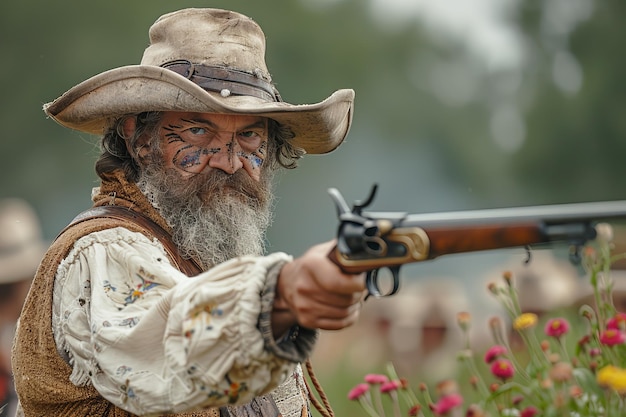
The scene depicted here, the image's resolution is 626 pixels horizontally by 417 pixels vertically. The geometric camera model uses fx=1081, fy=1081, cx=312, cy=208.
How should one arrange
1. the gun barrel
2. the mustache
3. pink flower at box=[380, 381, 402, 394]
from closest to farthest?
the gun barrel
pink flower at box=[380, 381, 402, 394]
the mustache

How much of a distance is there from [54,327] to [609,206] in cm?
190

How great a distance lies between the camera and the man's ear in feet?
13.4

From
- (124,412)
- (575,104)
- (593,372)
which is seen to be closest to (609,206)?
(593,372)

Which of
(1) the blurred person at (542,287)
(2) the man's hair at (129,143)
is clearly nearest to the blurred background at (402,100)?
(1) the blurred person at (542,287)

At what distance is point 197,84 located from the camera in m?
3.97

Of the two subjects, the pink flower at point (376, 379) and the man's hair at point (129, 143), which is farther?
the man's hair at point (129, 143)

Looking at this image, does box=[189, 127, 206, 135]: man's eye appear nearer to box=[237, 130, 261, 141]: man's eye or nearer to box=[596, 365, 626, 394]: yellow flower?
box=[237, 130, 261, 141]: man's eye

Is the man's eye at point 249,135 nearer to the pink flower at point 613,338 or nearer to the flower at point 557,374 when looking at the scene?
the flower at point 557,374

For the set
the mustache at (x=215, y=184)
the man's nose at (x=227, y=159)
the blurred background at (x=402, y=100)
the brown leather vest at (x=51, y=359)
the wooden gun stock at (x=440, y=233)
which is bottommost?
the brown leather vest at (x=51, y=359)

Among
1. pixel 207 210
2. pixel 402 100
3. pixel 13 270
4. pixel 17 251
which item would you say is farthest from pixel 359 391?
pixel 402 100

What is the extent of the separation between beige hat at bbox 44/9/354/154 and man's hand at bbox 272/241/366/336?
1.16 meters

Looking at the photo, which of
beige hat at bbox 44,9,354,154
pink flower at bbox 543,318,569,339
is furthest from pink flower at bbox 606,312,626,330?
beige hat at bbox 44,9,354,154

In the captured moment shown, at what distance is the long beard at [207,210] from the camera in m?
3.90

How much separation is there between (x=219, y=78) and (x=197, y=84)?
0.09m
